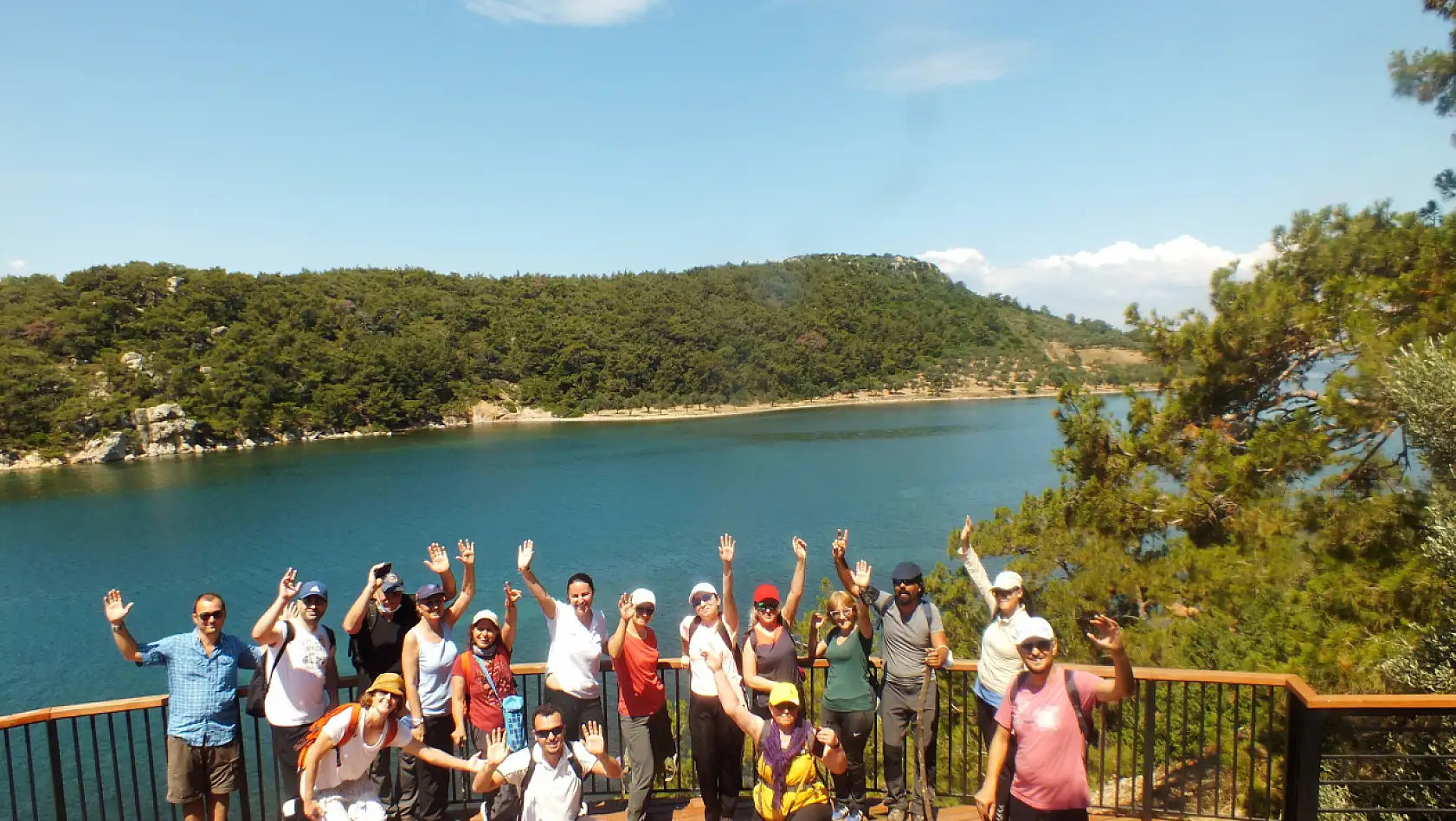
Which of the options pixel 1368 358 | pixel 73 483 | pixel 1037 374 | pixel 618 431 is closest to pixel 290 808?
pixel 1368 358

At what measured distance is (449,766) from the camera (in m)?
3.93

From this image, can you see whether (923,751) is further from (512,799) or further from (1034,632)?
(512,799)

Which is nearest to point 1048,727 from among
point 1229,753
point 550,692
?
point 550,692

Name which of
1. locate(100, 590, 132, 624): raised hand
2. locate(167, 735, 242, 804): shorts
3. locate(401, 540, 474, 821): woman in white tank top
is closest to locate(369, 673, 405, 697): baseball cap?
locate(401, 540, 474, 821): woman in white tank top

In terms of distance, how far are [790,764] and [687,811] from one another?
1291 millimetres

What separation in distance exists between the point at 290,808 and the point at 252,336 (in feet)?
272

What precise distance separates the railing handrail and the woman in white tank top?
0.36 metres

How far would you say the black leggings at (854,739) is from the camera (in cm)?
407

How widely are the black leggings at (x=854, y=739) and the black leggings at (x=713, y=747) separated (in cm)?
A: 51

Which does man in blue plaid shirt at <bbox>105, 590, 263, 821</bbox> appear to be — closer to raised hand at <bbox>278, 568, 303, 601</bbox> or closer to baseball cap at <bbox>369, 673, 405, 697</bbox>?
raised hand at <bbox>278, 568, 303, 601</bbox>

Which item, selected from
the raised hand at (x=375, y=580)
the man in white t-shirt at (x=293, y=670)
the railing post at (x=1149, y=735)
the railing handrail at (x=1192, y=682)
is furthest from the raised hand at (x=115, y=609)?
the railing post at (x=1149, y=735)

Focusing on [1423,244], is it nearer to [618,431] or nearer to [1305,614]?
[1305,614]

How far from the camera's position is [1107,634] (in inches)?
119

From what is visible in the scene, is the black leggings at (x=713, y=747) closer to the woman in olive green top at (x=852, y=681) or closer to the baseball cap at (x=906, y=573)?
the woman in olive green top at (x=852, y=681)
